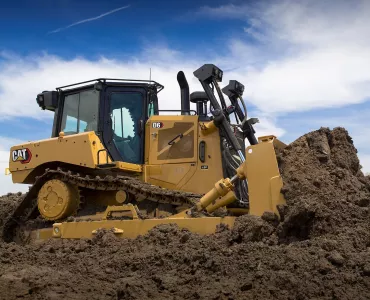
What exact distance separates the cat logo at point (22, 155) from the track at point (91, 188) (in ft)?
2.06

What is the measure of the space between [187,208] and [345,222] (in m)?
2.47

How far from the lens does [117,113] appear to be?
8.16 meters

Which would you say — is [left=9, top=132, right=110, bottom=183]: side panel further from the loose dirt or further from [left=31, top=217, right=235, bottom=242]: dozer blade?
the loose dirt

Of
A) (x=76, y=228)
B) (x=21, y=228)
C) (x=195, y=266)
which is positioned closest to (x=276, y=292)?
(x=195, y=266)

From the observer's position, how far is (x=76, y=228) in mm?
7156

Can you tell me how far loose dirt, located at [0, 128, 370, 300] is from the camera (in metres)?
4.24

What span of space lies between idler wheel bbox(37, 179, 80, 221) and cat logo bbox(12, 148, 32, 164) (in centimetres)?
83

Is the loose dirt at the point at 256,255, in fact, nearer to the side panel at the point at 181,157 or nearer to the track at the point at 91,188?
the track at the point at 91,188

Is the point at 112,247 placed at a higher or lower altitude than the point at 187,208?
lower

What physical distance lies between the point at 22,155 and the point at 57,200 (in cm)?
137

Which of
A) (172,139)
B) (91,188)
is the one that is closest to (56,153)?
(91,188)

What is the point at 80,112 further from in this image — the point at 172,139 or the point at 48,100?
the point at 172,139

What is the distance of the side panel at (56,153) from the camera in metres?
7.76

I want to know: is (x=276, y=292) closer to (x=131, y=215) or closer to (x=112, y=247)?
(x=112, y=247)
